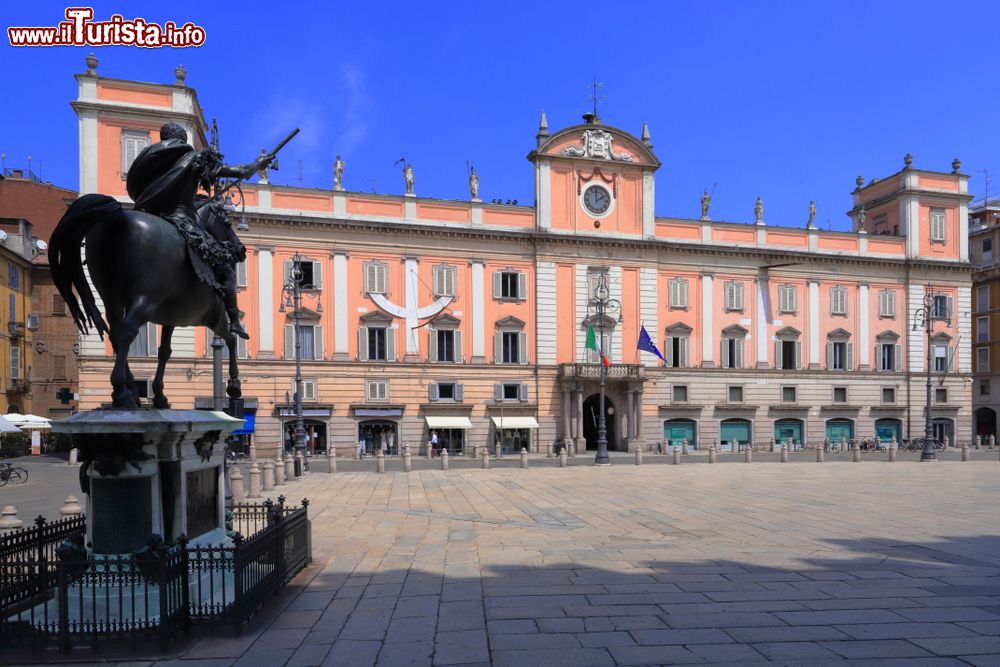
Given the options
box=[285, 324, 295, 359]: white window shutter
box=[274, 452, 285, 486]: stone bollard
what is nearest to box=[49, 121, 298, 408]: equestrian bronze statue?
box=[274, 452, 285, 486]: stone bollard

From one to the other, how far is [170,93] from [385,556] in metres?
32.3

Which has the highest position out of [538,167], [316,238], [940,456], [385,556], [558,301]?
[538,167]

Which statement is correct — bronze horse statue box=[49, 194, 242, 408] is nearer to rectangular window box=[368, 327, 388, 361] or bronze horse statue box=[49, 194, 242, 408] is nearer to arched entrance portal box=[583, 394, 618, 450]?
rectangular window box=[368, 327, 388, 361]

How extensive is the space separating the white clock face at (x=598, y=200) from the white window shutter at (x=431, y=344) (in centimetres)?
1151

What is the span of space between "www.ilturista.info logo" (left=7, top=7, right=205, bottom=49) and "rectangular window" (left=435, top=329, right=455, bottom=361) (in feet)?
82.6

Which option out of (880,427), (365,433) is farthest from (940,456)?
(365,433)

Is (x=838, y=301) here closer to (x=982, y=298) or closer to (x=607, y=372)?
(x=607, y=372)

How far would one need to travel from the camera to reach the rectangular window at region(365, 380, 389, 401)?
3950 cm

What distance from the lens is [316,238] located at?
1538 inches

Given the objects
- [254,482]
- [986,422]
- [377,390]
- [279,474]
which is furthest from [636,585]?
[986,422]

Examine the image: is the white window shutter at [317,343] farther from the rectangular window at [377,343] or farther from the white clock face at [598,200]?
the white clock face at [598,200]

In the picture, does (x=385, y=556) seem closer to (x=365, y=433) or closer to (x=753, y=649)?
(x=753, y=649)

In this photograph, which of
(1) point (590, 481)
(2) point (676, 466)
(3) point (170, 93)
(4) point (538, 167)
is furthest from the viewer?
(4) point (538, 167)

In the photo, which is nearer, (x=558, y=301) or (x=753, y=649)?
(x=753, y=649)
